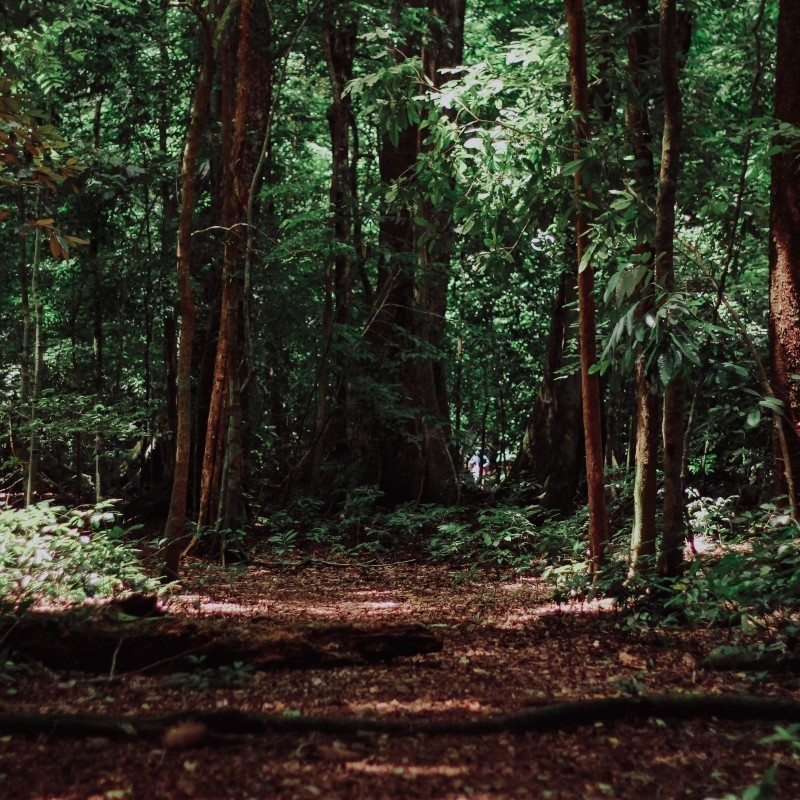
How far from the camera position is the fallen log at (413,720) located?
3322mm

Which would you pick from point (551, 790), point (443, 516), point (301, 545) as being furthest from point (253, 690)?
point (443, 516)

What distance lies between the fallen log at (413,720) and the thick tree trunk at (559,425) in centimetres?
783

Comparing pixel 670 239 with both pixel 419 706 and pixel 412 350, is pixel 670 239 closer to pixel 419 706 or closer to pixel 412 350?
pixel 419 706

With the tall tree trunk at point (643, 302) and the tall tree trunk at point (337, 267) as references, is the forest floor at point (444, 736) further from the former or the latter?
the tall tree trunk at point (337, 267)

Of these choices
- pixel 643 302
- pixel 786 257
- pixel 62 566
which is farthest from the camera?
pixel 786 257

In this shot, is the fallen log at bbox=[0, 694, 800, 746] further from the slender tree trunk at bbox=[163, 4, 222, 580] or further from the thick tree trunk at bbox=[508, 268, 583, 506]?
the thick tree trunk at bbox=[508, 268, 583, 506]

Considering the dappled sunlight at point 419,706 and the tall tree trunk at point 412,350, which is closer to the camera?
the dappled sunlight at point 419,706

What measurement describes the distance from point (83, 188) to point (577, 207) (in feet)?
20.4

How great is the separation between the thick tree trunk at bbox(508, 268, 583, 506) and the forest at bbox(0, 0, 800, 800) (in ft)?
0.18

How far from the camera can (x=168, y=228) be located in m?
11.8

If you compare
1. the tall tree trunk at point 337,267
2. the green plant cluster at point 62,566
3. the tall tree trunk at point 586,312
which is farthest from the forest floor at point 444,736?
the tall tree trunk at point 337,267

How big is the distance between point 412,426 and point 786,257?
286 inches

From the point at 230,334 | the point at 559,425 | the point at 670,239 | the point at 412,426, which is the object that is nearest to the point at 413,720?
the point at 670,239

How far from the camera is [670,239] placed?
5.52m
